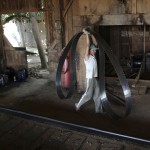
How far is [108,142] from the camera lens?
216 inches

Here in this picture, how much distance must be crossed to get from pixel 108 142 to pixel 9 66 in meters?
6.35

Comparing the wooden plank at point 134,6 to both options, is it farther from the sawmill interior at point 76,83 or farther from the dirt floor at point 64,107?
the dirt floor at point 64,107

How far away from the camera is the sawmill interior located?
5672 millimetres

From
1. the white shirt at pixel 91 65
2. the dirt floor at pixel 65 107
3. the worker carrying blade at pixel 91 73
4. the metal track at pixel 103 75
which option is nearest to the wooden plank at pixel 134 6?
the worker carrying blade at pixel 91 73

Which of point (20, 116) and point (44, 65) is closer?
point (20, 116)

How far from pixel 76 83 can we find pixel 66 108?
1.48m

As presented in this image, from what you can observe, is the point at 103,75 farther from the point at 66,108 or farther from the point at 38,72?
the point at 38,72

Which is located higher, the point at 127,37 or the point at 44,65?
the point at 127,37

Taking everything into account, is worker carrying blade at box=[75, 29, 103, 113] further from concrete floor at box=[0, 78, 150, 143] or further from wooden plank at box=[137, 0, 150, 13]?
wooden plank at box=[137, 0, 150, 13]

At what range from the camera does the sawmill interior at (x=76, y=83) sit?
5672mm

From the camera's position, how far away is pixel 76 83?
876cm

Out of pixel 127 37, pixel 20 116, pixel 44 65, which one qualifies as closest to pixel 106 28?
pixel 127 37

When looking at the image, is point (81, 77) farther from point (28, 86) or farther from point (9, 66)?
point (9, 66)

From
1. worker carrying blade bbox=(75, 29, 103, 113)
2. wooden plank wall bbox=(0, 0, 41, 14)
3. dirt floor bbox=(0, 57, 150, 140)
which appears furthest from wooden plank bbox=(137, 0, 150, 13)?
wooden plank wall bbox=(0, 0, 41, 14)
